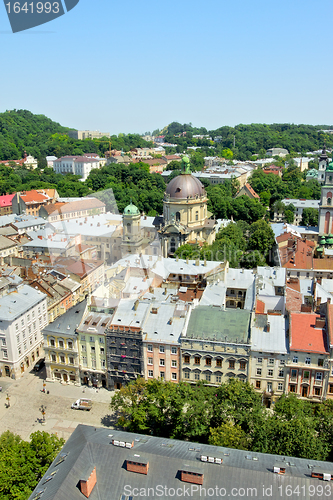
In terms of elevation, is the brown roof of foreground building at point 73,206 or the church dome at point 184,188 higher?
the church dome at point 184,188

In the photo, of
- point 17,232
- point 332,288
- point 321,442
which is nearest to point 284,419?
point 321,442

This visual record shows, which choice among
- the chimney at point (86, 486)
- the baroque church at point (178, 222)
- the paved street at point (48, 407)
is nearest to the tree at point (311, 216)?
the baroque church at point (178, 222)

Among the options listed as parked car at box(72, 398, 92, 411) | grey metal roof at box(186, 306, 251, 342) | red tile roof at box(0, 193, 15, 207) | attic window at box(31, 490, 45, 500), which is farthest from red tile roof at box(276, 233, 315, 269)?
red tile roof at box(0, 193, 15, 207)

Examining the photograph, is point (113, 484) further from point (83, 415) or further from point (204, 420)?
point (83, 415)

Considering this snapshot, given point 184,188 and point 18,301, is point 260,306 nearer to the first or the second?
point 18,301

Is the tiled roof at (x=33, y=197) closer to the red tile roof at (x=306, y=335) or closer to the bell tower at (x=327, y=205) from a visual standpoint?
the bell tower at (x=327, y=205)

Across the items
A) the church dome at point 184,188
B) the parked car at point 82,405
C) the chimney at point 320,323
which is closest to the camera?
the chimney at point 320,323

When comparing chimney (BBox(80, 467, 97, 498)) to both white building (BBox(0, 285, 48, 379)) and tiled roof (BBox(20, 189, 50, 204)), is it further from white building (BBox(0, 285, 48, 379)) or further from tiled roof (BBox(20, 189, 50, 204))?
tiled roof (BBox(20, 189, 50, 204))
